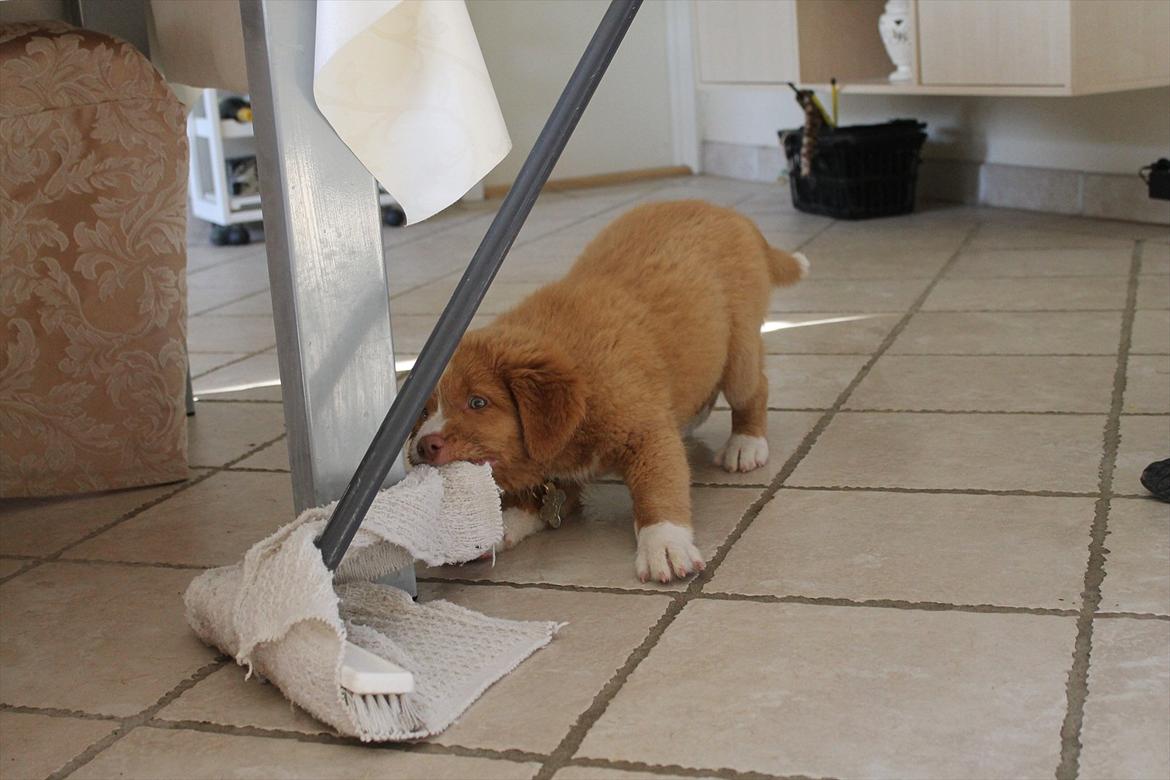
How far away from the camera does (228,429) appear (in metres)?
2.25

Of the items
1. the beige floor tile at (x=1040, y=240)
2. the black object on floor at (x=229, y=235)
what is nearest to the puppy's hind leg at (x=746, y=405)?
the beige floor tile at (x=1040, y=240)

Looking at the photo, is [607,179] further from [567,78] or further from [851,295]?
[851,295]

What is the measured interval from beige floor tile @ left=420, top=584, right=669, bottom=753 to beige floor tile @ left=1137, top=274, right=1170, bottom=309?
5.18 feet

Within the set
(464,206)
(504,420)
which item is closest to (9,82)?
(504,420)

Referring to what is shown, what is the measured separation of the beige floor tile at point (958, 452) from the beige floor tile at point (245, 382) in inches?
42.0

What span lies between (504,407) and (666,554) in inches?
9.9

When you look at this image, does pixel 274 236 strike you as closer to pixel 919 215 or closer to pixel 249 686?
pixel 249 686

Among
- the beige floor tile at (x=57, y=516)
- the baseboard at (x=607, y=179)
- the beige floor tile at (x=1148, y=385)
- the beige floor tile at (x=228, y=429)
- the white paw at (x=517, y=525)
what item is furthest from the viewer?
the baseboard at (x=607, y=179)

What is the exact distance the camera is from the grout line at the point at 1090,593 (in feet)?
3.45

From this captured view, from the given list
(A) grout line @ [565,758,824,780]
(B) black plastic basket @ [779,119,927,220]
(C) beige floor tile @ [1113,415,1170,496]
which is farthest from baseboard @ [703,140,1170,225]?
(A) grout line @ [565,758,824,780]

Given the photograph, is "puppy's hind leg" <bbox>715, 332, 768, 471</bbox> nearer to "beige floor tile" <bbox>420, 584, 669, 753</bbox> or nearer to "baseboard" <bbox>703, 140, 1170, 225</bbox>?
"beige floor tile" <bbox>420, 584, 669, 753</bbox>

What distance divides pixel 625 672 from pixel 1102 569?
537 millimetres

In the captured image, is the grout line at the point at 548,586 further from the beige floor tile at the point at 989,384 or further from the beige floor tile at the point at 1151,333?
the beige floor tile at the point at 1151,333

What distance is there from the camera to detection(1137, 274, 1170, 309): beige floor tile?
255cm
